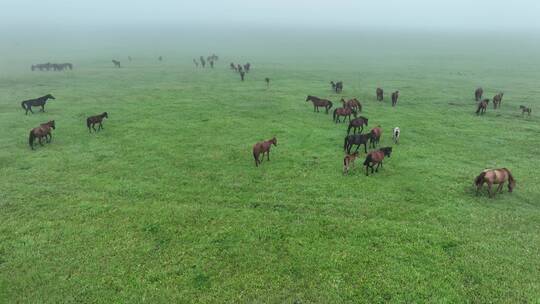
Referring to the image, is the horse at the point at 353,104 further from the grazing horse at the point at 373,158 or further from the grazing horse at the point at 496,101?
the grazing horse at the point at 496,101

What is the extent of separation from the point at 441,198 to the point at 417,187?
113cm

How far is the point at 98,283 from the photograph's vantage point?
33.5 feet

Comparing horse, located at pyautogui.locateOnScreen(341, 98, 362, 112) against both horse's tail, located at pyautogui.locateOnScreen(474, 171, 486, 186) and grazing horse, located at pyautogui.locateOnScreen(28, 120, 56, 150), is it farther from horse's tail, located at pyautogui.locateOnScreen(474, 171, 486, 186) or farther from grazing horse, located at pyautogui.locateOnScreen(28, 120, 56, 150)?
grazing horse, located at pyautogui.locateOnScreen(28, 120, 56, 150)

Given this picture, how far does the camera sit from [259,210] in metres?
13.9

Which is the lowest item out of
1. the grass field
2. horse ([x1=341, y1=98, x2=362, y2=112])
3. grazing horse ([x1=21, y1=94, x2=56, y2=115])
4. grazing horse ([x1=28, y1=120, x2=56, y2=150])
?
the grass field

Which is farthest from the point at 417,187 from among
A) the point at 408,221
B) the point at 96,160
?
the point at 96,160

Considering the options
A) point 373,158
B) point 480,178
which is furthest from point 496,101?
point 373,158

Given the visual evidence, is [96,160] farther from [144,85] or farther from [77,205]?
[144,85]

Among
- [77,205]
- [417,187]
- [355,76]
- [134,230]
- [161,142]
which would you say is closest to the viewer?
[134,230]

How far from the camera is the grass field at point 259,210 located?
10172mm

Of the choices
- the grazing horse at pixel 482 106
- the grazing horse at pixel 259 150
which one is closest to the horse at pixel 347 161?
the grazing horse at pixel 259 150

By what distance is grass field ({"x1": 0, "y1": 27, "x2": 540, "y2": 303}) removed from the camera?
33.4ft

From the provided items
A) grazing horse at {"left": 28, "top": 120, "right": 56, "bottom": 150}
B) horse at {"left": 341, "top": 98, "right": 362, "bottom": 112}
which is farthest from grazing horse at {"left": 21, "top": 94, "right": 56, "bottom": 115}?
horse at {"left": 341, "top": 98, "right": 362, "bottom": 112}

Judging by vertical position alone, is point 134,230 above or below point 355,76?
below
